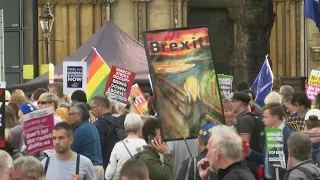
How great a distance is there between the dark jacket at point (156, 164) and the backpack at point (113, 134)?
11.7ft

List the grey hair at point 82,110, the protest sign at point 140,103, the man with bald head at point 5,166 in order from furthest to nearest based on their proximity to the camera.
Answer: the protest sign at point 140,103 < the grey hair at point 82,110 < the man with bald head at point 5,166

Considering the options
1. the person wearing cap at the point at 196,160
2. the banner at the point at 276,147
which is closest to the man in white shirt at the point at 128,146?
the banner at the point at 276,147

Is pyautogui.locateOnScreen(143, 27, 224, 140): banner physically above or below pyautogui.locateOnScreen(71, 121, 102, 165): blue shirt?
above

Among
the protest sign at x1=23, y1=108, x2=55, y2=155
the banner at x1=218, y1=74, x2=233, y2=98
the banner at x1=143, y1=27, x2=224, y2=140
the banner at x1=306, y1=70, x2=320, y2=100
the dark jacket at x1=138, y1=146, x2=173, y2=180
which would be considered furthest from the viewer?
the banner at x1=306, y1=70, x2=320, y2=100

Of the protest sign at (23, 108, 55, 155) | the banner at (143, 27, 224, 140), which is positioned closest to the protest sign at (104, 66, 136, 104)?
the protest sign at (23, 108, 55, 155)

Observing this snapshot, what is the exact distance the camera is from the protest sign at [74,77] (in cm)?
2072

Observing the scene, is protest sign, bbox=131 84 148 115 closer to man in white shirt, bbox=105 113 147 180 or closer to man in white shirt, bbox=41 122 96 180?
man in white shirt, bbox=105 113 147 180

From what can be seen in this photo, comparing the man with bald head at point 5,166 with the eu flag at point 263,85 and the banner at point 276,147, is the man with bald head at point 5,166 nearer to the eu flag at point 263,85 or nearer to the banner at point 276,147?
the banner at point 276,147

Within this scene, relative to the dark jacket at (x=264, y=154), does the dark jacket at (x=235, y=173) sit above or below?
above

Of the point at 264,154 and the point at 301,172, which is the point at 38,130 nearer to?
the point at 264,154

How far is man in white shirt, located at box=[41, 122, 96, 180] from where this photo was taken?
11469mm

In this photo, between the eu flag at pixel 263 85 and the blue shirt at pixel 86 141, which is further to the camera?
the eu flag at pixel 263 85

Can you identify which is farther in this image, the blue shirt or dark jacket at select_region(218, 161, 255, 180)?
the blue shirt

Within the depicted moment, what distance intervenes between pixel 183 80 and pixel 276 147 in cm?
133
